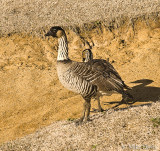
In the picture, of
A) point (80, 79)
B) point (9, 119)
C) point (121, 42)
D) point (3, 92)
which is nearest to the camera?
point (80, 79)

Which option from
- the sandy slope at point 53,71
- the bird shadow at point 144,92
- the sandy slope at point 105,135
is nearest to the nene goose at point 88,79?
the sandy slope at point 105,135

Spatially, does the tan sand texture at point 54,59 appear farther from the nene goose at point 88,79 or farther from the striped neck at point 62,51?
the striped neck at point 62,51

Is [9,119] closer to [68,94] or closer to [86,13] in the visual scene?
[68,94]

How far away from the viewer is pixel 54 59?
17.0 metres

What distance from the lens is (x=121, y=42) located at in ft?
57.0

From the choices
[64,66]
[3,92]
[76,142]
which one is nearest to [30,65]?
[3,92]

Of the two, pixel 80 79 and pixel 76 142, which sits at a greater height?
pixel 80 79

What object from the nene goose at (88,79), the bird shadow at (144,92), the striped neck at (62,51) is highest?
the striped neck at (62,51)

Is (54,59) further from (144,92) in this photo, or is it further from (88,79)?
(88,79)

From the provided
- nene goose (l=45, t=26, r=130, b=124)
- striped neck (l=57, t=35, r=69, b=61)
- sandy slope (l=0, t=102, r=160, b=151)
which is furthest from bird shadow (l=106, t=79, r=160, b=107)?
striped neck (l=57, t=35, r=69, b=61)

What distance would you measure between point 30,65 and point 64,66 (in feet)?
26.2

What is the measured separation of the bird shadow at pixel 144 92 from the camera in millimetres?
11377

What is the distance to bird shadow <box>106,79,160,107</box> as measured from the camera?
1138cm

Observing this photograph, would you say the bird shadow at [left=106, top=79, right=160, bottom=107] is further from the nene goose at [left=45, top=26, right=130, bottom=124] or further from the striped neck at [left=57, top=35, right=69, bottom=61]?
the striped neck at [left=57, top=35, right=69, bottom=61]
